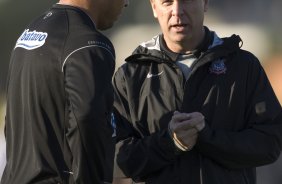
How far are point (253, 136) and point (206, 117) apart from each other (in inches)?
8.7

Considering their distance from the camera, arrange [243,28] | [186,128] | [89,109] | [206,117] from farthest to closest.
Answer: [243,28] < [206,117] < [186,128] < [89,109]

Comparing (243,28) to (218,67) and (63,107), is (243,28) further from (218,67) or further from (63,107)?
(63,107)

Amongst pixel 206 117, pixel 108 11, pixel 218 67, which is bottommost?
pixel 206 117

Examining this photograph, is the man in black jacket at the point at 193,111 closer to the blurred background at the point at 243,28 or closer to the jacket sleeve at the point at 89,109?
the jacket sleeve at the point at 89,109

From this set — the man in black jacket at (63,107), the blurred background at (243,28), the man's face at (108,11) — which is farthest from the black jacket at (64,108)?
the blurred background at (243,28)

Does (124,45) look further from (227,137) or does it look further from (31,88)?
(31,88)

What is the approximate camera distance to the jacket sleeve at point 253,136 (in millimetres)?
3146

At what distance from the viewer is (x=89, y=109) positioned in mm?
2559

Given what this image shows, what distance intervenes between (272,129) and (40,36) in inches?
44.9

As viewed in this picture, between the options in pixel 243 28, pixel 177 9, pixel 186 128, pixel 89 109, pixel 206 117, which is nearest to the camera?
pixel 89 109

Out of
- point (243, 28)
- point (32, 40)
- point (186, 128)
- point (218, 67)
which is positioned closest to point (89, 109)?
point (32, 40)

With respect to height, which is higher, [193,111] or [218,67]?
[218,67]

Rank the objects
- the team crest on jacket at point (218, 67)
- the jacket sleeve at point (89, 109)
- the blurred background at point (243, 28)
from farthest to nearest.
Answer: the blurred background at point (243, 28) < the team crest on jacket at point (218, 67) < the jacket sleeve at point (89, 109)

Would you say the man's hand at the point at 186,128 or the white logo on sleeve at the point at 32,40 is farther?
the man's hand at the point at 186,128
